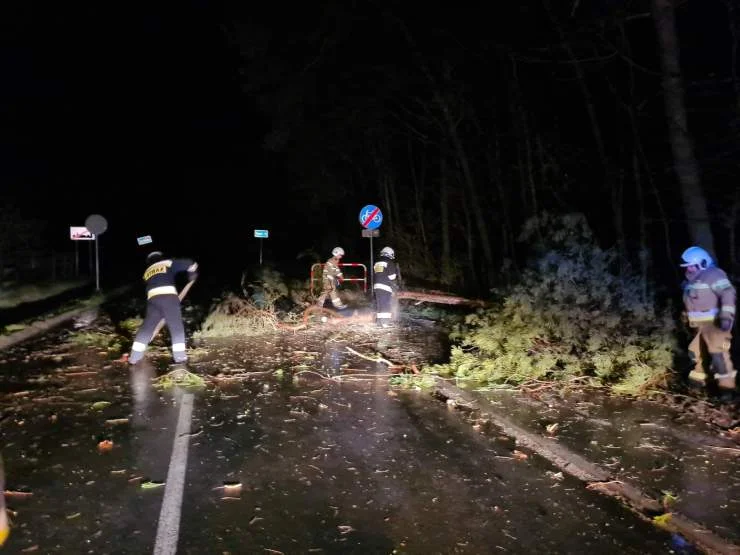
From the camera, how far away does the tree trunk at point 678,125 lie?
31.1ft

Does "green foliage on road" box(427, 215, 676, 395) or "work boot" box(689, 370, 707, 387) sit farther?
"green foliage on road" box(427, 215, 676, 395)

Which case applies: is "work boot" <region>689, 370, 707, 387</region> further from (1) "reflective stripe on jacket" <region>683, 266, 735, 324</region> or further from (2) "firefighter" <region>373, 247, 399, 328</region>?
(2) "firefighter" <region>373, 247, 399, 328</region>

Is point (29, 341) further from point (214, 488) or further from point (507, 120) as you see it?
point (507, 120)

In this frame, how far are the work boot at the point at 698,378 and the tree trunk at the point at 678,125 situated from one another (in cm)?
304

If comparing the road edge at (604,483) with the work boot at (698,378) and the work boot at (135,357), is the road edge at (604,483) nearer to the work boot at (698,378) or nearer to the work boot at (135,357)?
the work boot at (698,378)

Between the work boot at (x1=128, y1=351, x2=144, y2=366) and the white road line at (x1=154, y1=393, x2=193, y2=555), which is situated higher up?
the work boot at (x1=128, y1=351, x2=144, y2=366)

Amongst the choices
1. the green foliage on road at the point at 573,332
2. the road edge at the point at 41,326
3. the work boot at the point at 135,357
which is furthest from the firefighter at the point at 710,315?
the road edge at the point at 41,326

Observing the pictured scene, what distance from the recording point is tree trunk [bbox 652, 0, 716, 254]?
9.48 m

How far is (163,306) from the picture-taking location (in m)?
9.01

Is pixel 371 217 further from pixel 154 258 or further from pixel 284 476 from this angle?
pixel 284 476

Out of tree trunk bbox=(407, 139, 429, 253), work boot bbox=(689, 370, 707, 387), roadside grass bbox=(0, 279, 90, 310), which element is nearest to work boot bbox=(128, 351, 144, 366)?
work boot bbox=(689, 370, 707, 387)

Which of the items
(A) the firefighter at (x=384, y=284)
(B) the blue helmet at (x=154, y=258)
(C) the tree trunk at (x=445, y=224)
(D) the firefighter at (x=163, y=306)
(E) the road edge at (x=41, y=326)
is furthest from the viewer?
(C) the tree trunk at (x=445, y=224)

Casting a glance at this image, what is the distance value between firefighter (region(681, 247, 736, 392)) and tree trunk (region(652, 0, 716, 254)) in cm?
214

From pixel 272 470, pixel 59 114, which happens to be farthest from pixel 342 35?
pixel 59 114
